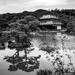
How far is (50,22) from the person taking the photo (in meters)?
31.5

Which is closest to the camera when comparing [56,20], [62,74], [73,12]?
[62,74]

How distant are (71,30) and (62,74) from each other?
19397 millimetres

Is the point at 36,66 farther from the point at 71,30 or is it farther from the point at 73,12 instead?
the point at 73,12

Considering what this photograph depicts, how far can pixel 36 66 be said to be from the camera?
20.3 ft

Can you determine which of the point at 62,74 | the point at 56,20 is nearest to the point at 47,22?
the point at 56,20

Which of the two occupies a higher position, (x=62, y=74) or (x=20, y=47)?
(x=62, y=74)

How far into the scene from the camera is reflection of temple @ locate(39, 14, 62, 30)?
30111 millimetres

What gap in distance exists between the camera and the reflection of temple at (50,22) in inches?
1185

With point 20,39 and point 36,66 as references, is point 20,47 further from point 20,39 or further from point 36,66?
point 36,66

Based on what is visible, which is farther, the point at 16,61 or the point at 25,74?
the point at 16,61

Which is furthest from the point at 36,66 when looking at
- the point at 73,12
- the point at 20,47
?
the point at 73,12

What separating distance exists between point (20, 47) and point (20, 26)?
9.24 ft

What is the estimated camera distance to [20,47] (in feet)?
36.0

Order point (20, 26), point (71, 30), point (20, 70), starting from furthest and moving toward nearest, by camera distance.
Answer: point (71, 30), point (20, 26), point (20, 70)
